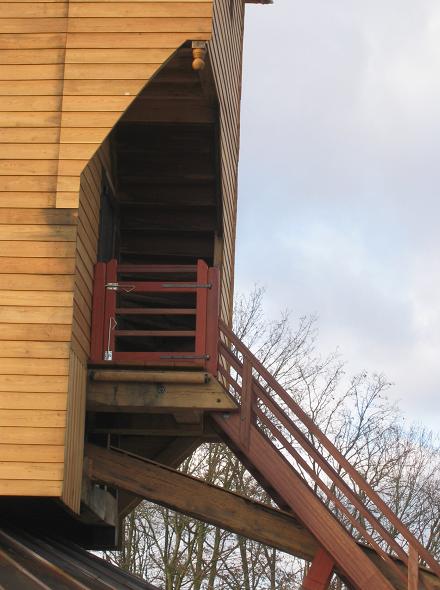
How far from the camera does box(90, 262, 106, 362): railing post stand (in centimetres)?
1168

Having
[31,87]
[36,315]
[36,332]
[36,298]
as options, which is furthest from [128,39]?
[36,332]

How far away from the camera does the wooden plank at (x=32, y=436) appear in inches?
394

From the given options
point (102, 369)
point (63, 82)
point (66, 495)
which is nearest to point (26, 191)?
point (63, 82)

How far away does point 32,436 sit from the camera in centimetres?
1003

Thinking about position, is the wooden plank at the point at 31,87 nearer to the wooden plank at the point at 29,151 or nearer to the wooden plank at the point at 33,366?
the wooden plank at the point at 29,151

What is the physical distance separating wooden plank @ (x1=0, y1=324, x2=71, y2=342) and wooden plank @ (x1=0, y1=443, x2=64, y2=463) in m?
0.94

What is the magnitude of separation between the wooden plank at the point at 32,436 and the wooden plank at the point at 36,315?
39.8 inches

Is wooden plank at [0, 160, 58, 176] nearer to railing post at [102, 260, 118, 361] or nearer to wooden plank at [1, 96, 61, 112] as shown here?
wooden plank at [1, 96, 61, 112]

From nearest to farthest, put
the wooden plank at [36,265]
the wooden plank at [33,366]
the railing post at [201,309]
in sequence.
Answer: the wooden plank at [33,366]
the wooden plank at [36,265]
the railing post at [201,309]

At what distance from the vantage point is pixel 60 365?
33.7 ft

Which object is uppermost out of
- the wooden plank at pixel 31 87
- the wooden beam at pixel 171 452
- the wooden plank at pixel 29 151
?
the wooden plank at pixel 31 87

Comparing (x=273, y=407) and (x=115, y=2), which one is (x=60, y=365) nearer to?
(x=273, y=407)

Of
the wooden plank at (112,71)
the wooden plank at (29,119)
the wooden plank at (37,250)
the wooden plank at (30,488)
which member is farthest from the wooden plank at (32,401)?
the wooden plank at (112,71)

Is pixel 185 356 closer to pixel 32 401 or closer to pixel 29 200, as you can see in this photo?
pixel 32 401
